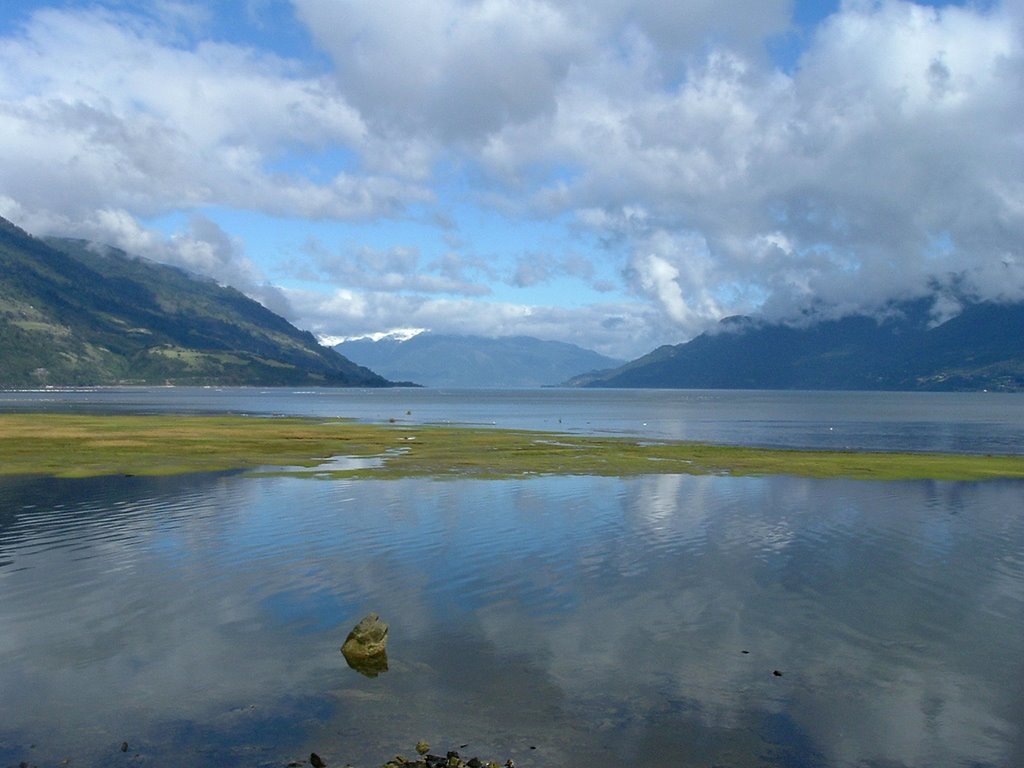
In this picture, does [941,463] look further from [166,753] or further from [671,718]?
[166,753]

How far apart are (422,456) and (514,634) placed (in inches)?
2387

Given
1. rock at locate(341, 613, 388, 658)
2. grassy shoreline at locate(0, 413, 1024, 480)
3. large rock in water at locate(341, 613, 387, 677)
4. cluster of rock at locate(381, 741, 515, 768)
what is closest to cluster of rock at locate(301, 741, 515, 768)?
cluster of rock at locate(381, 741, 515, 768)

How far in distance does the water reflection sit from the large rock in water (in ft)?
1.83

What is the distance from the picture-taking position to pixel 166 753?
18250mm

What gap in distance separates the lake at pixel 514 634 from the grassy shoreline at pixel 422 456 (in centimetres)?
2081

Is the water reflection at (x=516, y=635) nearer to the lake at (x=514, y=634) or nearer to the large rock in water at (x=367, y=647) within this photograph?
the lake at (x=514, y=634)

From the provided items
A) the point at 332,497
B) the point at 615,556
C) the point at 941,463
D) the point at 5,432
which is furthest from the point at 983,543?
the point at 5,432

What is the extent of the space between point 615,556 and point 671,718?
18747 millimetres

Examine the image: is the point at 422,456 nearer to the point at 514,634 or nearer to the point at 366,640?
the point at 514,634

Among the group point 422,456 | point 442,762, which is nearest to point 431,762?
point 442,762

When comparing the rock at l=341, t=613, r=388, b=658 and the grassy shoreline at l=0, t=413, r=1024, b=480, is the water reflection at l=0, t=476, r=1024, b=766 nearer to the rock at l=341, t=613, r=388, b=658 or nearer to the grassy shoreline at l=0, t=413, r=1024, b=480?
the rock at l=341, t=613, r=388, b=658

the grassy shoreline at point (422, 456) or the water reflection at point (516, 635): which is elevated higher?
the grassy shoreline at point (422, 456)

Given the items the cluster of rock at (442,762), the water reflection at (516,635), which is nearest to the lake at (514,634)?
the water reflection at (516,635)

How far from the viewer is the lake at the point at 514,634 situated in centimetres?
1938
